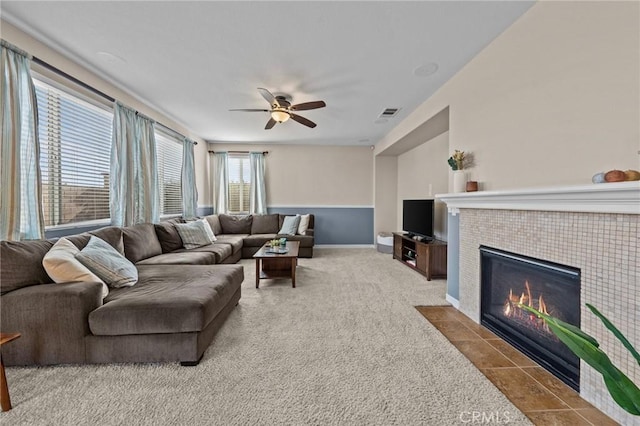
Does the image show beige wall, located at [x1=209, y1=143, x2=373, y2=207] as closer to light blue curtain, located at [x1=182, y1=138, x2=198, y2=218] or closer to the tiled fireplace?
light blue curtain, located at [x1=182, y1=138, x2=198, y2=218]

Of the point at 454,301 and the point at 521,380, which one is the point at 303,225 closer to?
the point at 454,301

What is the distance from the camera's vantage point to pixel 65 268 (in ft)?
6.19

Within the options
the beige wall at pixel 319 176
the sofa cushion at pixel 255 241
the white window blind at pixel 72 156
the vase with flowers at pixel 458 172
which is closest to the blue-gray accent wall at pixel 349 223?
the beige wall at pixel 319 176

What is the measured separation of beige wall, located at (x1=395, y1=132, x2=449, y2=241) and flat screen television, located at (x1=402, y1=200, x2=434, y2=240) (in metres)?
0.28

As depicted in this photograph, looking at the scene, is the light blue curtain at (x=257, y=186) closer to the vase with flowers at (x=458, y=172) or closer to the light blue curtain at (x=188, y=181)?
the light blue curtain at (x=188, y=181)

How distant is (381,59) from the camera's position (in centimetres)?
254

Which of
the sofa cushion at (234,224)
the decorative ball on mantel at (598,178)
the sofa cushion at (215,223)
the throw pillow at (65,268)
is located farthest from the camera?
the sofa cushion at (234,224)

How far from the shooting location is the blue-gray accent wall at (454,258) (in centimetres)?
280

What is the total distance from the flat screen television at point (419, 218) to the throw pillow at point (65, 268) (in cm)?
405

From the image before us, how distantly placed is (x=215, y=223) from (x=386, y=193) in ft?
13.2

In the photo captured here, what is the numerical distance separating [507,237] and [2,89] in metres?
4.06

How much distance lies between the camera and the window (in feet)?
20.7

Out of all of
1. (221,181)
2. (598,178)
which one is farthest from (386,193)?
(598,178)

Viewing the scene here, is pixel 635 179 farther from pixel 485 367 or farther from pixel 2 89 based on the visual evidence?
pixel 2 89
